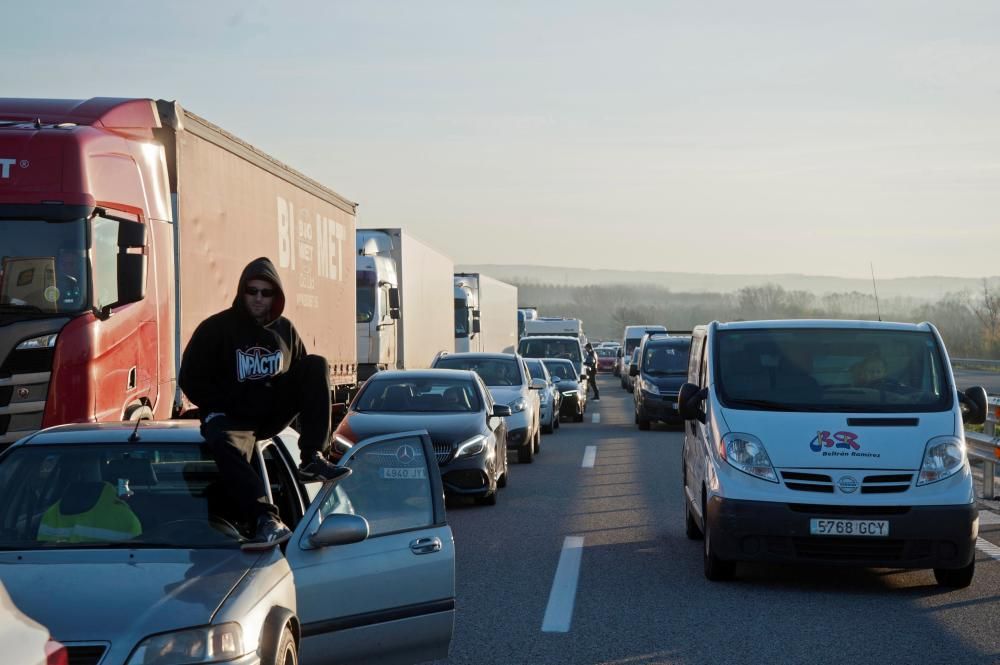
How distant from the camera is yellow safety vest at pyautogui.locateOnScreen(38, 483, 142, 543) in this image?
17.8 ft

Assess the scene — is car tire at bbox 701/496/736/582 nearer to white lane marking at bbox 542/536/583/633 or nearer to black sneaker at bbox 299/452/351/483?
white lane marking at bbox 542/536/583/633

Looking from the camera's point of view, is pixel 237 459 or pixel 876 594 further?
pixel 876 594

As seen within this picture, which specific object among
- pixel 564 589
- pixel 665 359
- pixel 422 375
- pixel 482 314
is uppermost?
pixel 482 314

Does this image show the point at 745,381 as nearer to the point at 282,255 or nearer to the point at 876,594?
the point at 876,594

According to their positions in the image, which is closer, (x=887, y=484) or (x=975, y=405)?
(x=887, y=484)

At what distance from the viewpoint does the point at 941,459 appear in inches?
362

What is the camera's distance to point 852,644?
7461 mm

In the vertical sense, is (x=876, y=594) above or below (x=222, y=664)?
below

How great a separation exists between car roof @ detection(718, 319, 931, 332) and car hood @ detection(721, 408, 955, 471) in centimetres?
101

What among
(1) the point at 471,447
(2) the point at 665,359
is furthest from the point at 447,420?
(2) the point at 665,359

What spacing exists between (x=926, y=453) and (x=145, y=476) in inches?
220

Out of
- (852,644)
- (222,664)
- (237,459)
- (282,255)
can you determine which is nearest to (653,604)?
(852,644)

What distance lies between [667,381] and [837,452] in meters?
16.8

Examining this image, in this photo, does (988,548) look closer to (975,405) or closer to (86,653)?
(975,405)
